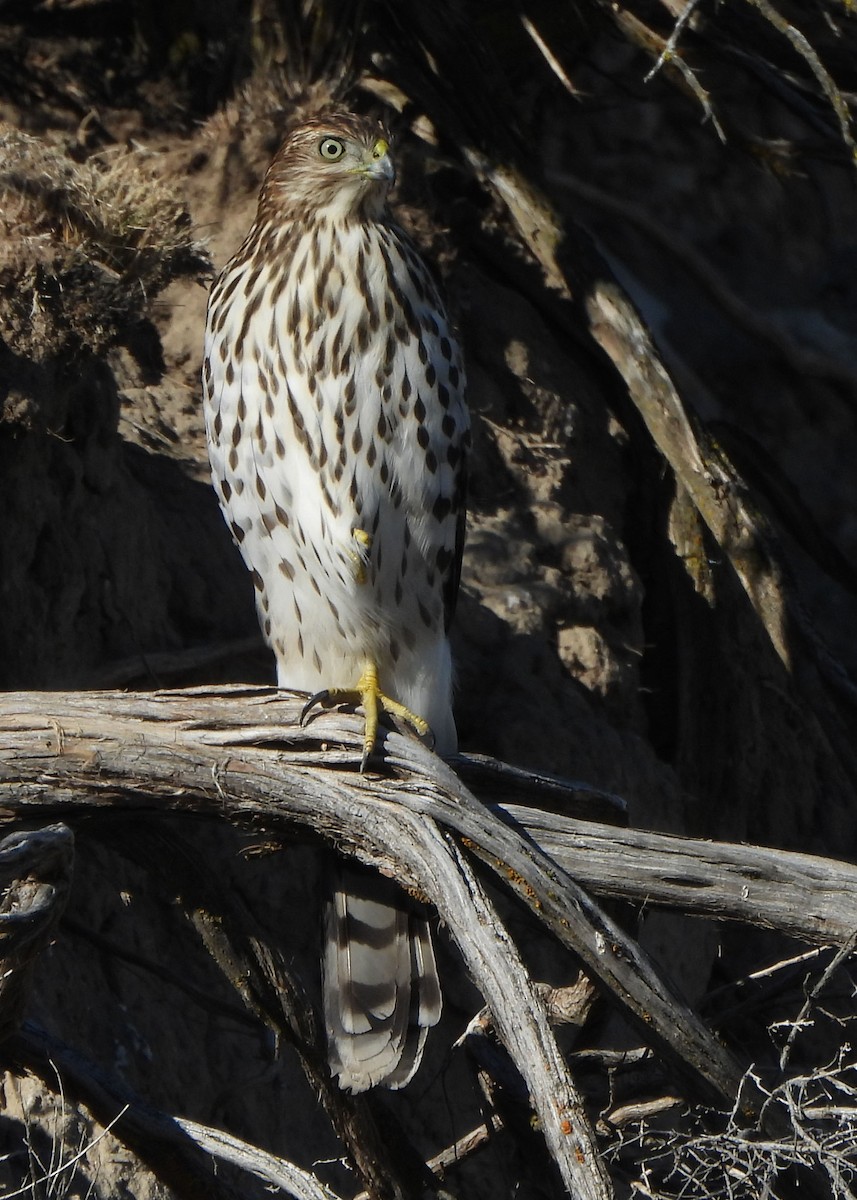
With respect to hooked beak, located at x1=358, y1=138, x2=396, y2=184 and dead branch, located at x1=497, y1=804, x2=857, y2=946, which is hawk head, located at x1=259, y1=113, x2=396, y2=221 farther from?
dead branch, located at x1=497, y1=804, x2=857, y2=946

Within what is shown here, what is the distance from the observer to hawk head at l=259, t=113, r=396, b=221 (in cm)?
384

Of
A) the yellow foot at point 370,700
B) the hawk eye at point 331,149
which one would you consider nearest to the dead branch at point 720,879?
the yellow foot at point 370,700

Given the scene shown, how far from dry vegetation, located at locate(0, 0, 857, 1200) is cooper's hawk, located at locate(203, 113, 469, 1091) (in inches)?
6.9

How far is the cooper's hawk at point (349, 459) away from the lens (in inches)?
140

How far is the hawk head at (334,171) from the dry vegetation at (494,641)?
0.33 metres

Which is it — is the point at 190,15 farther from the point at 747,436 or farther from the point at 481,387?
the point at 747,436

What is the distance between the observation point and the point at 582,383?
5.23 meters

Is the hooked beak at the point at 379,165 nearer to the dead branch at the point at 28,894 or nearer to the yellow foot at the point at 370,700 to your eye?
the yellow foot at the point at 370,700

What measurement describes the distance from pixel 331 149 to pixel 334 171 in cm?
5

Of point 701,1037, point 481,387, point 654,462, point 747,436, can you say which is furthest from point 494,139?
point 701,1037

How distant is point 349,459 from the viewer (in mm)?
3623

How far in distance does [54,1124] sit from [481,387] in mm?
2694

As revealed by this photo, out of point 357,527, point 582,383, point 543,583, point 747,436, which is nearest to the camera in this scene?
point 357,527

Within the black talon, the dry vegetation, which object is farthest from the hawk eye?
the black talon
